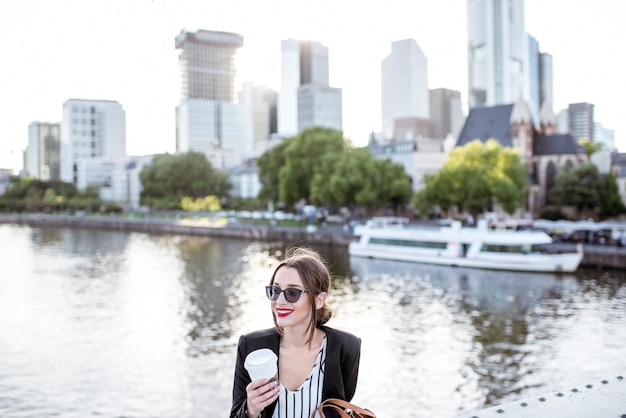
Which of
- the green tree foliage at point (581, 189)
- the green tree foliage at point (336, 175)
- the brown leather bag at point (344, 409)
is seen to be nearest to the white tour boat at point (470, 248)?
the green tree foliage at point (336, 175)

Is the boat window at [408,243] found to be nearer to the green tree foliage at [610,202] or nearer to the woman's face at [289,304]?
the green tree foliage at [610,202]

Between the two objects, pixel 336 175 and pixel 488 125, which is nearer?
pixel 336 175

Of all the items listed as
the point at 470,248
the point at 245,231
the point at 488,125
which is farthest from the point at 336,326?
the point at 488,125

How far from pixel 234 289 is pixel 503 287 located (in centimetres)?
1354

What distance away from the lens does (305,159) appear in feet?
232

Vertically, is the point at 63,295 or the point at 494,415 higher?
the point at 494,415

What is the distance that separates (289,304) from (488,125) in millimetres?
88848

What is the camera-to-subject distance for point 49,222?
11194 cm

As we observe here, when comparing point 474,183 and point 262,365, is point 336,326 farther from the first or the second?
point 474,183

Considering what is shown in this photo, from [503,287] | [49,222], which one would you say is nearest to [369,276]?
[503,287]

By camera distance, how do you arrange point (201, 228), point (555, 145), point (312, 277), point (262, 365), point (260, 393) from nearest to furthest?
1. point (262, 365)
2. point (260, 393)
3. point (312, 277)
4. point (201, 228)
5. point (555, 145)

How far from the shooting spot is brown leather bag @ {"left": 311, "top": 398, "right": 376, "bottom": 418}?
12.5ft

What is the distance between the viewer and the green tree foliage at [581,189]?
2650 inches

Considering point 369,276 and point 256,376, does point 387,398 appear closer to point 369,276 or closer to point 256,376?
point 256,376
